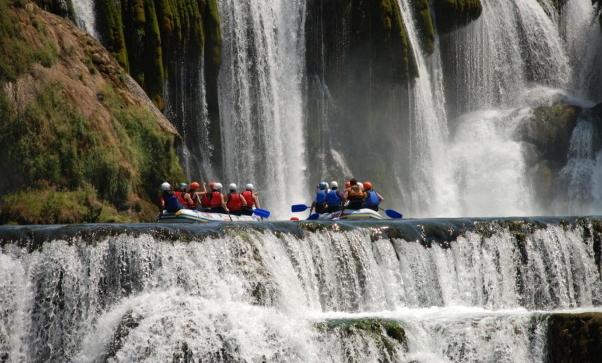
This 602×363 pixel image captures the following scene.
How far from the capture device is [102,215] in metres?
27.8

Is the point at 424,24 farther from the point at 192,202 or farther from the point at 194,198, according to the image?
the point at 192,202

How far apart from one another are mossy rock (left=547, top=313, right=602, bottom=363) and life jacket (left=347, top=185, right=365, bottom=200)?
35.8 ft

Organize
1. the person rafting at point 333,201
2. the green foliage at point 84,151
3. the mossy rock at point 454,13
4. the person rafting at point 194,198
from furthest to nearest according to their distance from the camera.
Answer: the mossy rock at point 454,13 → the person rafting at point 333,201 → the person rafting at point 194,198 → the green foliage at point 84,151

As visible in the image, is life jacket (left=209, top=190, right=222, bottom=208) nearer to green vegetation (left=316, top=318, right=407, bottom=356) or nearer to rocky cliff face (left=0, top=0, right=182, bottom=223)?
rocky cliff face (left=0, top=0, right=182, bottom=223)

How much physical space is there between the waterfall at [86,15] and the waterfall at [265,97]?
223 inches

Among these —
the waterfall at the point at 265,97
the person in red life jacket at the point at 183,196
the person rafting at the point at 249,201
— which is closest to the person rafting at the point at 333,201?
the person rafting at the point at 249,201

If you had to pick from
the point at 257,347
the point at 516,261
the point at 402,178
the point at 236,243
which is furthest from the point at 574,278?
the point at 402,178

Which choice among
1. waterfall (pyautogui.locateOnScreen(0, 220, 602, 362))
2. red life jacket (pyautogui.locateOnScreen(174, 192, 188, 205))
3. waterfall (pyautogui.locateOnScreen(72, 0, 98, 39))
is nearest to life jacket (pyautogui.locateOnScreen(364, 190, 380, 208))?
red life jacket (pyautogui.locateOnScreen(174, 192, 188, 205))

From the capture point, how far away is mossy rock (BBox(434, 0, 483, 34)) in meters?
43.5

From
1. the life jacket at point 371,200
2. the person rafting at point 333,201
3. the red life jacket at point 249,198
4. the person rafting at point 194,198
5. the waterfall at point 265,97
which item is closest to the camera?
the person rafting at point 194,198

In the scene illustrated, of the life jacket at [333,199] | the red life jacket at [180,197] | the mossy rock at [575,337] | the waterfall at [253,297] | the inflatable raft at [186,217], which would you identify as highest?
the red life jacket at [180,197]

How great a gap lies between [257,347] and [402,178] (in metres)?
26.3

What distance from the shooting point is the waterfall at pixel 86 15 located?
3269 cm

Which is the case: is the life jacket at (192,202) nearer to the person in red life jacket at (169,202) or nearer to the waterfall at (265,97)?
the person in red life jacket at (169,202)
